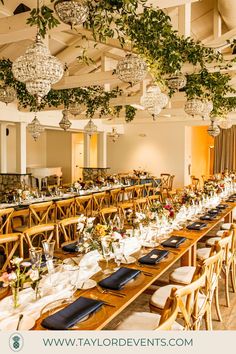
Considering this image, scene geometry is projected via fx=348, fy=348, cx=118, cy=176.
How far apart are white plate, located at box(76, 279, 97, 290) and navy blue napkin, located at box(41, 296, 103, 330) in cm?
19

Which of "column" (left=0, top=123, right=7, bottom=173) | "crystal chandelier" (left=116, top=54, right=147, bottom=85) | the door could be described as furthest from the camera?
the door

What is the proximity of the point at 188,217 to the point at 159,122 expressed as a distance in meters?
10.1

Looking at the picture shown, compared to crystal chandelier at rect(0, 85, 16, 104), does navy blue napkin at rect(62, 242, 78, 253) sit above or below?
below

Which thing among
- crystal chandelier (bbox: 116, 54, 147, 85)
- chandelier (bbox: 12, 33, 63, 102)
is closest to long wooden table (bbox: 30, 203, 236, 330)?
chandelier (bbox: 12, 33, 63, 102)

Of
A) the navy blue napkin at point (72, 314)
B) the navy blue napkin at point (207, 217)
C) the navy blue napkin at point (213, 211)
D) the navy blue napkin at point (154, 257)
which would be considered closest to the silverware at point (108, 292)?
the navy blue napkin at point (72, 314)

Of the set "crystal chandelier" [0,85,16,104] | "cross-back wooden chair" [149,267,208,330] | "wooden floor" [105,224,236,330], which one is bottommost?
"wooden floor" [105,224,236,330]

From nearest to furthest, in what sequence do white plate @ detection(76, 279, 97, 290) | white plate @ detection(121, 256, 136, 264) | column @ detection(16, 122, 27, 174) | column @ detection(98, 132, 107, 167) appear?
white plate @ detection(76, 279, 97, 290)
white plate @ detection(121, 256, 136, 264)
column @ detection(16, 122, 27, 174)
column @ detection(98, 132, 107, 167)

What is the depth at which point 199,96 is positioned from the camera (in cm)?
669

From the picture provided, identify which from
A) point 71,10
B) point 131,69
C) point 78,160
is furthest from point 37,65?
point 78,160

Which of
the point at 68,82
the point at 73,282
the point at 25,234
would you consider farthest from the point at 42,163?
the point at 73,282

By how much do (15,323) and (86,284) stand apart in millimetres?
632

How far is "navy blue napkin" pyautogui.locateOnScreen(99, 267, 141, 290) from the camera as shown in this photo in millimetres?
2332

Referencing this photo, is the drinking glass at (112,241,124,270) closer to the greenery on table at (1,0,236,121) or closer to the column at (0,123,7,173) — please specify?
the greenery on table at (1,0,236,121)

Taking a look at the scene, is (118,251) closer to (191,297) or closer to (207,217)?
(191,297)
